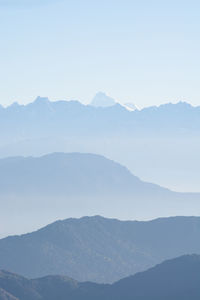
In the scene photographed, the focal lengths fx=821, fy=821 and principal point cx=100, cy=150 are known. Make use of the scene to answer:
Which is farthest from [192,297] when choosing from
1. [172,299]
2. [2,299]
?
[2,299]

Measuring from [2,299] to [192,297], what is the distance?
45.2 meters

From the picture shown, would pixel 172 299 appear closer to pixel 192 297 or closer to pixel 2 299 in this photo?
A: pixel 192 297

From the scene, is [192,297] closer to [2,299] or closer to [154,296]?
[154,296]

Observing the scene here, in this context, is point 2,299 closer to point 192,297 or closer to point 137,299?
point 137,299

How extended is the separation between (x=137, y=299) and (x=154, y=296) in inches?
165

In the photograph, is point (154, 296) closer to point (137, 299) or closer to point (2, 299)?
point (137, 299)

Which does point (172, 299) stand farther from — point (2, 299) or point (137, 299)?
point (2, 299)

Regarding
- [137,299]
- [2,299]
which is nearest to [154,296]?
[137,299]

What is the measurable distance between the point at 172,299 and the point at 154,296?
6.55m

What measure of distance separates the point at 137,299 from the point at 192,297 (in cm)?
1440

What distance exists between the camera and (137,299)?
199625 mm

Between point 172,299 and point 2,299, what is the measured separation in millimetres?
40505

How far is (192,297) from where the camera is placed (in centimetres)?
19288

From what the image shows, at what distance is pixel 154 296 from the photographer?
199 m
